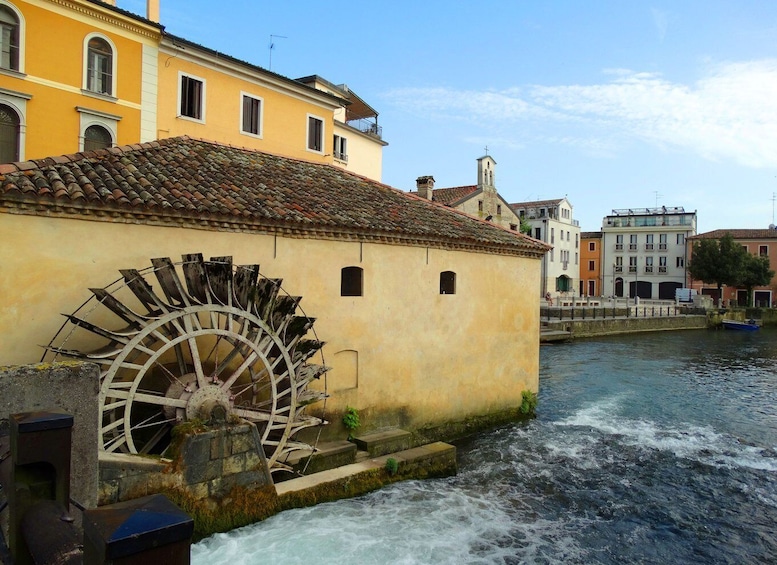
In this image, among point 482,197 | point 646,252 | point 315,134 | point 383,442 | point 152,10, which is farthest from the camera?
point 646,252

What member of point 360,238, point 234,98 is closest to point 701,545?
point 360,238

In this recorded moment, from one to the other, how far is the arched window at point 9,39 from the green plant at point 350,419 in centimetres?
1143

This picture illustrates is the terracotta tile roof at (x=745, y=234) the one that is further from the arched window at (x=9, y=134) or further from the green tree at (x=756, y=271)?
the arched window at (x=9, y=134)

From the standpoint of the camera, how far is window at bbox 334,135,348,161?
24670 millimetres

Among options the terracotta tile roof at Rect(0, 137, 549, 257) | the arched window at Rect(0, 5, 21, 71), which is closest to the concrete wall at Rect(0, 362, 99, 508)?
the terracotta tile roof at Rect(0, 137, 549, 257)

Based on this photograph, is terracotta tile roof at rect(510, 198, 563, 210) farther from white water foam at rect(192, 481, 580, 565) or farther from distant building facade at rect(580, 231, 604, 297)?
white water foam at rect(192, 481, 580, 565)

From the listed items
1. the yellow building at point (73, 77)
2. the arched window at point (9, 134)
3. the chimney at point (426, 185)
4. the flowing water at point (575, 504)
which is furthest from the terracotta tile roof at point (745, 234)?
the arched window at point (9, 134)

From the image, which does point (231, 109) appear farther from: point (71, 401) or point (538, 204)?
point (538, 204)

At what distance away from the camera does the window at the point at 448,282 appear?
11.6 meters

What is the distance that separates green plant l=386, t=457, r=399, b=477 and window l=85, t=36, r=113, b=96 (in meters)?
12.3

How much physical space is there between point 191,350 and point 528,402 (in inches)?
346

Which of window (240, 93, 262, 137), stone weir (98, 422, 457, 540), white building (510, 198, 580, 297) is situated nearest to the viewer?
stone weir (98, 422, 457, 540)

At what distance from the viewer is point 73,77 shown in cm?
1405

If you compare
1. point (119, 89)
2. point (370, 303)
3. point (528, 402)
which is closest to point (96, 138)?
point (119, 89)
